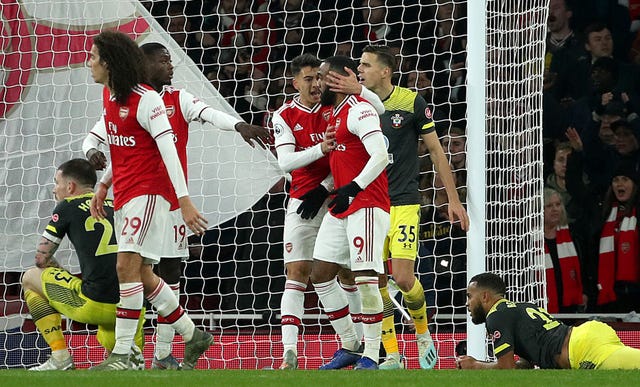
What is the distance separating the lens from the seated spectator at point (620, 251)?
11.3m

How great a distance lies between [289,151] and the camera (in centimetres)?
862

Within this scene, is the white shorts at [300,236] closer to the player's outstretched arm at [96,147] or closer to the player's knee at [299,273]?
the player's knee at [299,273]

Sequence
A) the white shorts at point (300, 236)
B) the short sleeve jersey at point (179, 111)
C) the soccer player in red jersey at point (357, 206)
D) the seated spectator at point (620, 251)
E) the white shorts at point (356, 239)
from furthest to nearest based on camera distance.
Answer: the seated spectator at point (620, 251), the white shorts at point (300, 236), the short sleeve jersey at point (179, 111), the white shorts at point (356, 239), the soccer player in red jersey at point (357, 206)

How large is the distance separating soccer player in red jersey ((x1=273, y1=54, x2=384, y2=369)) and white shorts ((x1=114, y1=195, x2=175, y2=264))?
1.11m

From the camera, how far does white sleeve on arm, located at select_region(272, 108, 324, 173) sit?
8375mm

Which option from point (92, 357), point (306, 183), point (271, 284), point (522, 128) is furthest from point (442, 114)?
point (92, 357)

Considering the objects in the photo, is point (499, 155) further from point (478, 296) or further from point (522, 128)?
point (478, 296)

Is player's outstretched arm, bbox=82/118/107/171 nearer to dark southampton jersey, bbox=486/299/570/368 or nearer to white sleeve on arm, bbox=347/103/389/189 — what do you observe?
white sleeve on arm, bbox=347/103/389/189

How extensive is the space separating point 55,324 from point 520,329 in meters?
3.09

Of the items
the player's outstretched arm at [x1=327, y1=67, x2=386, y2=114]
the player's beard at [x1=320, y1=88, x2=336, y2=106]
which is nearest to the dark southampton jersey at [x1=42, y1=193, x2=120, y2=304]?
the player's beard at [x1=320, y1=88, x2=336, y2=106]

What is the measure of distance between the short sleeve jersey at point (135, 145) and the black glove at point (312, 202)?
3.69ft

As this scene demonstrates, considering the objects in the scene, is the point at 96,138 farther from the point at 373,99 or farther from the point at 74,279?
the point at 373,99

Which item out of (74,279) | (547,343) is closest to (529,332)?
(547,343)

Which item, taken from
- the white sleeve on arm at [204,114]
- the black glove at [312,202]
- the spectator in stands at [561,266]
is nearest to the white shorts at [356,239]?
the black glove at [312,202]
